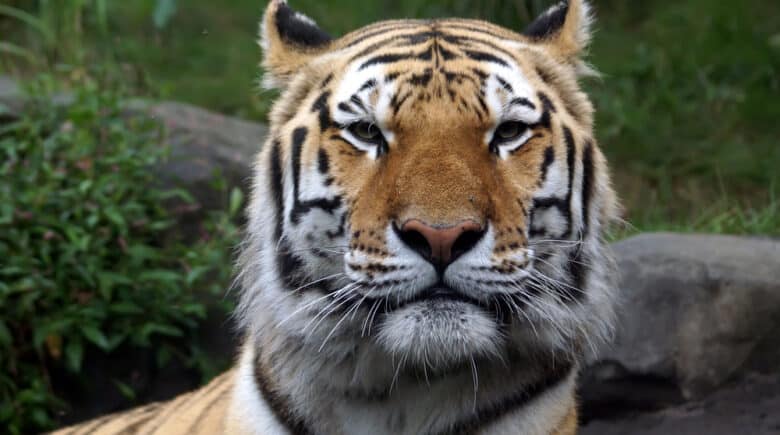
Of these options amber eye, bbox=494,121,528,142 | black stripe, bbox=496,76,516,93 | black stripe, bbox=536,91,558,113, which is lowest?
amber eye, bbox=494,121,528,142

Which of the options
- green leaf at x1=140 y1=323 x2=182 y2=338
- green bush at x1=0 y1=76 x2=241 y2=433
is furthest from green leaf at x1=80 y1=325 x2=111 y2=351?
green leaf at x1=140 y1=323 x2=182 y2=338

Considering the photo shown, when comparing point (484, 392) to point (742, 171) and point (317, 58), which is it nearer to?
point (317, 58)

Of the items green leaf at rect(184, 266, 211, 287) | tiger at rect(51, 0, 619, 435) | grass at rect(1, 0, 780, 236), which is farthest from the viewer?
grass at rect(1, 0, 780, 236)

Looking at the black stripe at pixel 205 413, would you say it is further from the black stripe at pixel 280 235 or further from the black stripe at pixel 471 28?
the black stripe at pixel 471 28

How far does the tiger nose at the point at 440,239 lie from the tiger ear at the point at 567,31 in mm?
745

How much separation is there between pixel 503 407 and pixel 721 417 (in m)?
1.46

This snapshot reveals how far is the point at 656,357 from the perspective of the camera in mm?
3688

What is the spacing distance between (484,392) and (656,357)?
152cm

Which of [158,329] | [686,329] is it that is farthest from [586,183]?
[158,329]

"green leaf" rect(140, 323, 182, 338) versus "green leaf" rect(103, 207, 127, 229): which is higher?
"green leaf" rect(103, 207, 127, 229)

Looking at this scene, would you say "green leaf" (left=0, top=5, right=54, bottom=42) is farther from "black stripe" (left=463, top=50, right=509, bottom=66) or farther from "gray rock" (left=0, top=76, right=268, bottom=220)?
"black stripe" (left=463, top=50, right=509, bottom=66)

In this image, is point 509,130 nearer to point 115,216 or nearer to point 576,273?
point 576,273

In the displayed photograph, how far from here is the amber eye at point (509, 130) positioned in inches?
91.0

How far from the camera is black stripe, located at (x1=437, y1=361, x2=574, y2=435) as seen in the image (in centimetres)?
233
